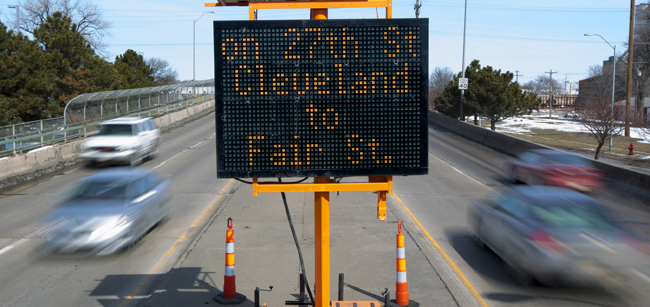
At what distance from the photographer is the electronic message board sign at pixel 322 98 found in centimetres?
493

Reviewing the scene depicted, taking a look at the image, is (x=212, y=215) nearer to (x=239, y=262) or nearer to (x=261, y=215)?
(x=261, y=215)

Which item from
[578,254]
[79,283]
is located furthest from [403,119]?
[79,283]

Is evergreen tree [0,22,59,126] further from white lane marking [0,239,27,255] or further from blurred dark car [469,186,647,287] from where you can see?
blurred dark car [469,186,647,287]

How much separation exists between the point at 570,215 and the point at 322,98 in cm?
519

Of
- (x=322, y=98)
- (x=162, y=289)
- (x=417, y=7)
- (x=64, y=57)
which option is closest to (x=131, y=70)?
(x=64, y=57)

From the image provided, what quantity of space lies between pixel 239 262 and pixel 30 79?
2535cm

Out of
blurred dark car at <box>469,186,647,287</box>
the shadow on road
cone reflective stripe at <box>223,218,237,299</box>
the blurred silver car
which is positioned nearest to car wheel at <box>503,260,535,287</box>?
blurred dark car at <box>469,186,647,287</box>

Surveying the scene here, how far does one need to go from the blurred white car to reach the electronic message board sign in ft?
57.2

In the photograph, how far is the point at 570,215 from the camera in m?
8.05

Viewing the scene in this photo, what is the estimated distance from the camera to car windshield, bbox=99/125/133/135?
21234 mm

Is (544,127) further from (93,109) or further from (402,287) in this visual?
(402,287)

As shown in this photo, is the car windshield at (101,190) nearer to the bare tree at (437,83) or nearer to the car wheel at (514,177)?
the car wheel at (514,177)

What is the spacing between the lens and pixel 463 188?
58.0 feet

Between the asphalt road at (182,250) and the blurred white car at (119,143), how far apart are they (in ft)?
2.64
